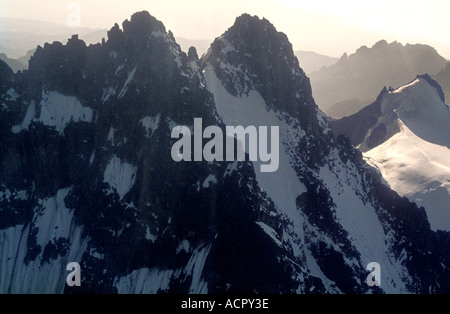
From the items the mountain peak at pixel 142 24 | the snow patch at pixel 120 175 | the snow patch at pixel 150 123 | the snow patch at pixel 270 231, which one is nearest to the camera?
the snow patch at pixel 270 231

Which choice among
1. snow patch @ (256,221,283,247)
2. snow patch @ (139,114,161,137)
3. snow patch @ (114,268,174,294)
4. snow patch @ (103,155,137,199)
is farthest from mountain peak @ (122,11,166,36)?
snow patch @ (114,268,174,294)

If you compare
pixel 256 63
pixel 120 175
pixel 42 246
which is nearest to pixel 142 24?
pixel 256 63

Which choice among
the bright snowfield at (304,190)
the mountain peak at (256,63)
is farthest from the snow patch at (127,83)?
the mountain peak at (256,63)

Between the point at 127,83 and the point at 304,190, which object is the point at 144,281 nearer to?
the point at 127,83

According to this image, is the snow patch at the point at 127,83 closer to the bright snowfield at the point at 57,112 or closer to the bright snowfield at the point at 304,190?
the bright snowfield at the point at 57,112
